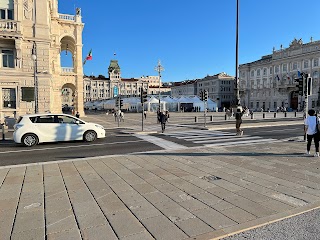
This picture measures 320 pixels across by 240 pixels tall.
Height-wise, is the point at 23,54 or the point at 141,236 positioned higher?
the point at 23,54

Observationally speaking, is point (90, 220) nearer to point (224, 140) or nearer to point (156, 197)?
point (156, 197)

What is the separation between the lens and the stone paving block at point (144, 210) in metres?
4.20

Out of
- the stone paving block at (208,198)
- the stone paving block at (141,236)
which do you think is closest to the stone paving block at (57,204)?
the stone paving block at (141,236)

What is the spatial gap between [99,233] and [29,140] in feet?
33.4

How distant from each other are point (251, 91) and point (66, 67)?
87421 millimetres

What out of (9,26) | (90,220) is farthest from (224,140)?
(9,26)

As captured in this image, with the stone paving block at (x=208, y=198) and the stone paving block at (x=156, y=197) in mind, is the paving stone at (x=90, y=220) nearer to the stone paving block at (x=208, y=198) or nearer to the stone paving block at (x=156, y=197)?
the stone paving block at (x=156, y=197)

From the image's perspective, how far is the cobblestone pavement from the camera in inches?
148

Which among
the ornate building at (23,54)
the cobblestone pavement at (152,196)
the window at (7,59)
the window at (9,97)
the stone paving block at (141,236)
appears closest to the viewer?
the stone paving block at (141,236)

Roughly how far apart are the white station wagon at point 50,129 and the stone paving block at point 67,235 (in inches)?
387

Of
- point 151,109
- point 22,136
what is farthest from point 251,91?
point 22,136

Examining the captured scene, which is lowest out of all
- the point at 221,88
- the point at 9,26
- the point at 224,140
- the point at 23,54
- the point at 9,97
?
the point at 224,140

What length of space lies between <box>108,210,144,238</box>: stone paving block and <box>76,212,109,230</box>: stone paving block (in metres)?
0.13

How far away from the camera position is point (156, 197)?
16.5 ft
